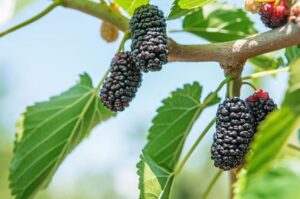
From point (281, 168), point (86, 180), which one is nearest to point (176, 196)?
point (86, 180)

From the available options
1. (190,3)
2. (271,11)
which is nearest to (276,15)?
(271,11)

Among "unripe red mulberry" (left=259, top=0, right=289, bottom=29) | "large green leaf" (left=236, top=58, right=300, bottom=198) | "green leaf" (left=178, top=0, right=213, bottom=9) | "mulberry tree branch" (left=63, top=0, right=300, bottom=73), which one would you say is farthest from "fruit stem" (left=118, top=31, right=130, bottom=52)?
"large green leaf" (left=236, top=58, right=300, bottom=198)

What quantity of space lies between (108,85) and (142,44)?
114mm

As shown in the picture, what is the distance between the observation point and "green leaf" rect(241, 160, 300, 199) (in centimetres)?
55

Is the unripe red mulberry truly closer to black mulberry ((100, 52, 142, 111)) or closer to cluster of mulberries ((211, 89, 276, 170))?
cluster of mulberries ((211, 89, 276, 170))

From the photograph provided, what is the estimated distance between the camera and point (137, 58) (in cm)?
113

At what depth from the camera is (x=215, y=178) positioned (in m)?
1.37

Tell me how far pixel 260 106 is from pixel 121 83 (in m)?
0.25

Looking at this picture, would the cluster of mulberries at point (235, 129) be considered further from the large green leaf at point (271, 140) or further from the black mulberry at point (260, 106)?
the large green leaf at point (271, 140)

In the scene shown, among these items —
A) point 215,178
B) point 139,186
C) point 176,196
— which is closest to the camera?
point 139,186

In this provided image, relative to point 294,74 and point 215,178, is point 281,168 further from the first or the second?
point 215,178

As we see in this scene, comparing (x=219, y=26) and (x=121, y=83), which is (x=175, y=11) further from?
(x=219, y=26)

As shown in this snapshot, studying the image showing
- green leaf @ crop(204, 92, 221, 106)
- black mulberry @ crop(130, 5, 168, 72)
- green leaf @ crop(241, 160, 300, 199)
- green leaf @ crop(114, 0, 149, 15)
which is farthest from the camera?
green leaf @ crop(204, 92, 221, 106)

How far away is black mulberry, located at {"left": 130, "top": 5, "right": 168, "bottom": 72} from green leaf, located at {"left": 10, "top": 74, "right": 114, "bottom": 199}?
411 millimetres
